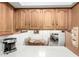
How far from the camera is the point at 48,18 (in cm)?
318

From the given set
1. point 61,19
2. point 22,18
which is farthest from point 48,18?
point 22,18

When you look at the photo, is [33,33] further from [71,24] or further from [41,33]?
[71,24]

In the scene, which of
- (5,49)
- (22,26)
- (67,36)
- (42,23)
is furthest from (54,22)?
(5,49)

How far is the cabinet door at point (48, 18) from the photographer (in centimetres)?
315

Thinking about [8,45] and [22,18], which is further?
[22,18]

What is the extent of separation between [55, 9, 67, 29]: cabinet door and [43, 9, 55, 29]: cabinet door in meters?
0.10

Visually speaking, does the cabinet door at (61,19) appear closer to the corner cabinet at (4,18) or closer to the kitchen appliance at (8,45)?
the corner cabinet at (4,18)

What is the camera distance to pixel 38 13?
10.4ft

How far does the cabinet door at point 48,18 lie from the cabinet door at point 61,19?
0.33ft

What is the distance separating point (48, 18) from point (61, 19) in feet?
0.95

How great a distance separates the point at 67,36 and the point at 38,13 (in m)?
0.87

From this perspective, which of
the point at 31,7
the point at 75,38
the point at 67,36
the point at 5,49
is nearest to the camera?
the point at 5,49

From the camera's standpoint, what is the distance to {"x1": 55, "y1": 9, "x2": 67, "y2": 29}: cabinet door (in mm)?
3131

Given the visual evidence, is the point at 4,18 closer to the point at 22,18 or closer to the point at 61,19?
the point at 22,18
